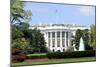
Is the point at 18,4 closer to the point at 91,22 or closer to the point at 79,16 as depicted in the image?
the point at 79,16

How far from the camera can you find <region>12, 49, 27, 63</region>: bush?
2672 millimetres

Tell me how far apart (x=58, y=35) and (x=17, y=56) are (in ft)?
2.15

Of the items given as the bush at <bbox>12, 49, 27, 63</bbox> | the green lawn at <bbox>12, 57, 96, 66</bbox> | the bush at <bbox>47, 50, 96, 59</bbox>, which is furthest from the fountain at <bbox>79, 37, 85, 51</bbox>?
the bush at <bbox>12, 49, 27, 63</bbox>

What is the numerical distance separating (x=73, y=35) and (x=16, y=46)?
0.85 m

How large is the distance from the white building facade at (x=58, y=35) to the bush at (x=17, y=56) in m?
0.37

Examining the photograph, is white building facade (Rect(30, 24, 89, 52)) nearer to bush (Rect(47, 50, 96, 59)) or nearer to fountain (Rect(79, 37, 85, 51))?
bush (Rect(47, 50, 96, 59))

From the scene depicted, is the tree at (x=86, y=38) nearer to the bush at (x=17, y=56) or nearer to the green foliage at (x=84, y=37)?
the green foliage at (x=84, y=37)

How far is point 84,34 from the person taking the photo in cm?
308

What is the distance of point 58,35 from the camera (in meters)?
2.93

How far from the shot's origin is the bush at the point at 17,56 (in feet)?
8.77

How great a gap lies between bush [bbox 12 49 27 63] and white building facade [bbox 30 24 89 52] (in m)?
0.37

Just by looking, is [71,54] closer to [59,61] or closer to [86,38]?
[59,61]

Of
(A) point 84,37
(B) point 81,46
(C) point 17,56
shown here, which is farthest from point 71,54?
(C) point 17,56

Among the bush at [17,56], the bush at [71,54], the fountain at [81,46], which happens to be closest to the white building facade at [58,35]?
the bush at [71,54]
